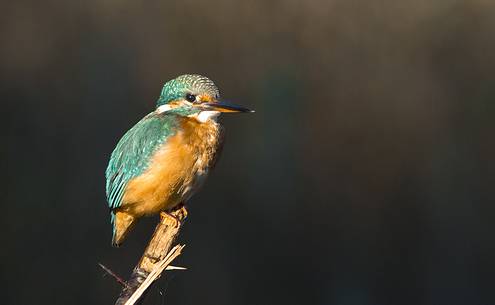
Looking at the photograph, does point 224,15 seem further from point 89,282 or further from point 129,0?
point 89,282

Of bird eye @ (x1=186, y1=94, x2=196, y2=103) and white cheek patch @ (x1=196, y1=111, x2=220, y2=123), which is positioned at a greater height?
bird eye @ (x1=186, y1=94, x2=196, y2=103)

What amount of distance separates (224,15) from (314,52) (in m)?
0.73

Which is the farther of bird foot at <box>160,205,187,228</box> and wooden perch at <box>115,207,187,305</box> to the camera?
bird foot at <box>160,205,187,228</box>

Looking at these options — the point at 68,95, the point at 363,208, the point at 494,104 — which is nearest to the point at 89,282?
the point at 68,95

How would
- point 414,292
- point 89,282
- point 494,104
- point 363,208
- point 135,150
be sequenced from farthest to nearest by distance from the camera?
point 494,104 → point 363,208 → point 414,292 → point 89,282 → point 135,150

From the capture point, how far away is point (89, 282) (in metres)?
4.88

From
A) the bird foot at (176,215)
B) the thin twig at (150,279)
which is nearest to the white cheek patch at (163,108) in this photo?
the bird foot at (176,215)

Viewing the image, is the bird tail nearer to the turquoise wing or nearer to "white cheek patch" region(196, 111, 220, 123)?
the turquoise wing

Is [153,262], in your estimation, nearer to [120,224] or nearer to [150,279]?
[150,279]

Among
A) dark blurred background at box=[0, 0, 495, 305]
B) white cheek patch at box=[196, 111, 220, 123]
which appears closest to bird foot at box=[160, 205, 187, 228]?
white cheek patch at box=[196, 111, 220, 123]

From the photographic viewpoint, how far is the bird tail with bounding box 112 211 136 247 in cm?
299

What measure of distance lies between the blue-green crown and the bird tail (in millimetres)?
446

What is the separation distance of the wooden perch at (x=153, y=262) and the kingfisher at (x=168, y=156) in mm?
198

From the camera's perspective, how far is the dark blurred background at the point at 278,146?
4.98 metres
